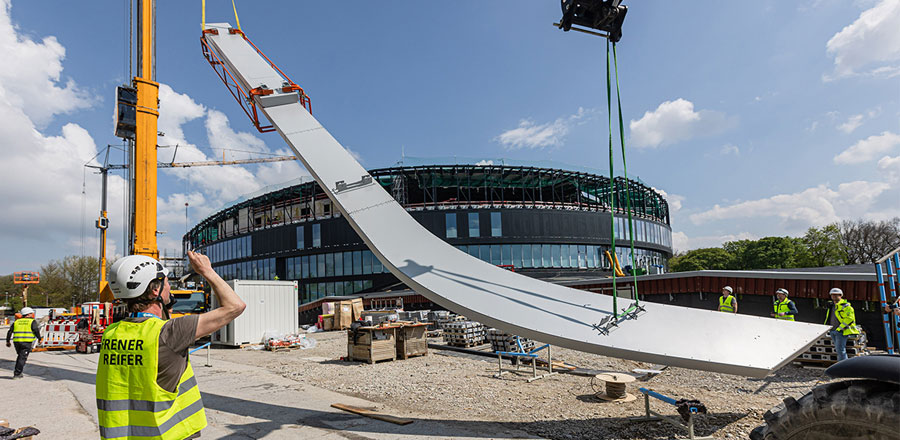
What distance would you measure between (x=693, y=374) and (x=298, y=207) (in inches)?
1875

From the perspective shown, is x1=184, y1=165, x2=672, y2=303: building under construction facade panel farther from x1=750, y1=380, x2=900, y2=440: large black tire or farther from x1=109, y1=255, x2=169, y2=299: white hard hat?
x1=109, y1=255, x2=169, y2=299: white hard hat

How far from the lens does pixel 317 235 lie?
47.1 metres

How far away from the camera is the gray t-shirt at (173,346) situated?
8.89 feet

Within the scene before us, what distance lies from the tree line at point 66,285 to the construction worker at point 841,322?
7079cm

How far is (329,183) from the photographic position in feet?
25.6

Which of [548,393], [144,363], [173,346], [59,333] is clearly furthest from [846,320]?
[59,333]

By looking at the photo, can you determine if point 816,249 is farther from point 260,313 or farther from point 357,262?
point 260,313

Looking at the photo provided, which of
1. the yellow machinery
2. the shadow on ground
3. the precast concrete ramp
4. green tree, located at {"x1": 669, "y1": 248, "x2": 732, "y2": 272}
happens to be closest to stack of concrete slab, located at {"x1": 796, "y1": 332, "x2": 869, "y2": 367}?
the shadow on ground

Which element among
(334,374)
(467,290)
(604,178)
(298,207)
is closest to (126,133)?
(334,374)

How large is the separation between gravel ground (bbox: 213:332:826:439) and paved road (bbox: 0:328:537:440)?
1.93 ft

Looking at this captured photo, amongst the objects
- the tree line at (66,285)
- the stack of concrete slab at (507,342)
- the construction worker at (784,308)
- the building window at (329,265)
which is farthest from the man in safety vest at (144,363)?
the tree line at (66,285)

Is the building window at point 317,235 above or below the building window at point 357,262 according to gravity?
above

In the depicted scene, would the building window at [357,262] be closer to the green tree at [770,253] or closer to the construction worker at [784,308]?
the construction worker at [784,308]

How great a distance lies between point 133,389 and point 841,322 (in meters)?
12.5
